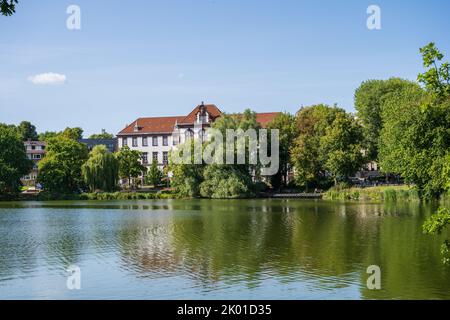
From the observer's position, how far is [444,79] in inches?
470

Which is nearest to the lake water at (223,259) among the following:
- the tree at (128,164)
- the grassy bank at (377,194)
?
the grassy bank at (377,194)

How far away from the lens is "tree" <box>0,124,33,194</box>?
6203 cm

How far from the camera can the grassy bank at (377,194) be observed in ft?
156

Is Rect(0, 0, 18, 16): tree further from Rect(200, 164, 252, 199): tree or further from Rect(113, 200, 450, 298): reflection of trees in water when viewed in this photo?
Rect(200, 164, 252, 199): tree

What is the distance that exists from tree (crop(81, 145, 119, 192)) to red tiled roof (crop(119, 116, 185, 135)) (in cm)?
2041

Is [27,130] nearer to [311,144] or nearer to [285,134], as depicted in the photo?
[285,134]

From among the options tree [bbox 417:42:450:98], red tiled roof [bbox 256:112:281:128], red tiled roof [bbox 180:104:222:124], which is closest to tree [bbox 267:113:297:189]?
red tiled roof [bbox 256:112:281:128]

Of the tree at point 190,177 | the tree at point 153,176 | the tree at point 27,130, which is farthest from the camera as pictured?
the tree at point 27,130

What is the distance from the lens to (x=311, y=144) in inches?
2398

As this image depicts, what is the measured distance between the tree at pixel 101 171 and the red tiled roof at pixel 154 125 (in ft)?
66.9

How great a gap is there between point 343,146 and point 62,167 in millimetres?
31510

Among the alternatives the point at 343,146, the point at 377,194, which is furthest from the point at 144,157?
the point at 377,194

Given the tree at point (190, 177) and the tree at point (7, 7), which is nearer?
the tree at point (7, 7)

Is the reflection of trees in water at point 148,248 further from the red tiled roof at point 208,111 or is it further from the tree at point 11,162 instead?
the red tiled roof at point 208,111
